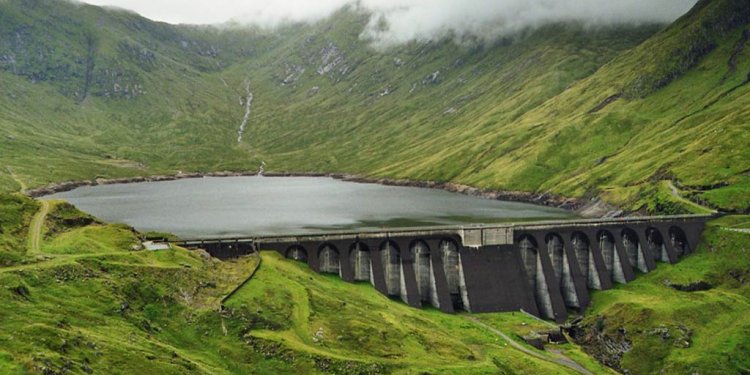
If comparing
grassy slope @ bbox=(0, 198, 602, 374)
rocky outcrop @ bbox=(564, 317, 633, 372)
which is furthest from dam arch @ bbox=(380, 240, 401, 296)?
rocky outcrop @ bbox=(564, 317, 633, 372)

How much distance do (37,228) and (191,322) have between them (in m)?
30.6

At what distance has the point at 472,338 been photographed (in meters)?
101

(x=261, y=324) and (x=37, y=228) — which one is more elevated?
(x=37, y=228)

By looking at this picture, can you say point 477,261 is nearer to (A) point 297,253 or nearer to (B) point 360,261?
(B) point 360,261

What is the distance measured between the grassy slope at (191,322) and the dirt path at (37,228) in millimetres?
1081

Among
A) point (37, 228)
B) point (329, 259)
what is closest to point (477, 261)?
point (329, 259)

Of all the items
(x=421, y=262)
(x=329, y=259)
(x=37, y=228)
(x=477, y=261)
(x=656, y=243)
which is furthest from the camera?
(x=656, y=243)

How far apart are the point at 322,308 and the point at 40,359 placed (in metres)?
46.7

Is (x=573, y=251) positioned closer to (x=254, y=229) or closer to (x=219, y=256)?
(x=219, y=256)

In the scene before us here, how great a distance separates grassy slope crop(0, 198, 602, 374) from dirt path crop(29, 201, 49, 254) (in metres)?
1.08

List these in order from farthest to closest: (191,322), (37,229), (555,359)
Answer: (555,359)
(37,229)
(191,322)

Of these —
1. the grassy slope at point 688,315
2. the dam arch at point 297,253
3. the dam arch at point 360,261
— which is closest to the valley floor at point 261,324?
the grassy slope at point 688,315

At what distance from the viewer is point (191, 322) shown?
2921 inches

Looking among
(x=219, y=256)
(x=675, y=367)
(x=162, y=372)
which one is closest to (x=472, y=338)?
(x=675, y=367)
